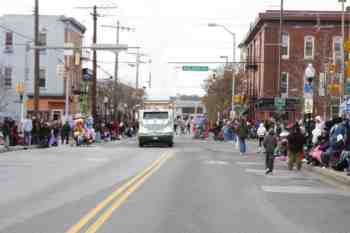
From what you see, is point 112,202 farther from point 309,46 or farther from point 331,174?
point 309,46

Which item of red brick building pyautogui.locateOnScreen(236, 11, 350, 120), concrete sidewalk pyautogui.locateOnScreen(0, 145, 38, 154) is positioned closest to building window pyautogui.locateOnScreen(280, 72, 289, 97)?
red brick building pyautogui.locateOnScreen(236, 11, 350, 120)

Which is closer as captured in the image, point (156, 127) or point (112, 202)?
point (112, 202)

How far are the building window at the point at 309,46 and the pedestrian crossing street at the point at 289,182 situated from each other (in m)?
37.5

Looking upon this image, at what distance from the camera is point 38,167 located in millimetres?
23328

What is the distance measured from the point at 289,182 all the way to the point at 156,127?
2265cm

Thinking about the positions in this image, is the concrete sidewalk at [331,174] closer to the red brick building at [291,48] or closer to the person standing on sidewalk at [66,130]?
the person standing on sidewalk at [66,130]

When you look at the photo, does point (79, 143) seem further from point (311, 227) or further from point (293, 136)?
point (311, 227)

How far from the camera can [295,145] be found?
25109mm

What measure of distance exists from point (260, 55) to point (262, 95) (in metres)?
3.69

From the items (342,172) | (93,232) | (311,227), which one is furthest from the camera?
(342,172)

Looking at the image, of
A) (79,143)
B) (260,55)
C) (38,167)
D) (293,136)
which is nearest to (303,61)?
(260,55)

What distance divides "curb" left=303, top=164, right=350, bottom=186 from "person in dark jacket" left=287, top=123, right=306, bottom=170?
26.2 inches

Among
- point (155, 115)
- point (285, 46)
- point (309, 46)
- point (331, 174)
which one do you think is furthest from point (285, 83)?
point (331, 174)

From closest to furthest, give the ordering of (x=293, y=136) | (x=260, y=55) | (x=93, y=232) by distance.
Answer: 1. (x=93, y=232)
2. (x=293, y=136)
3. (x=260, y=55)
